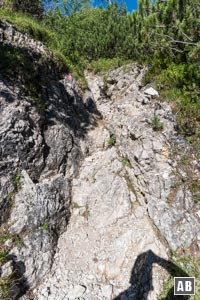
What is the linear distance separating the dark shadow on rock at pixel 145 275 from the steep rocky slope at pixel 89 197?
0.06ft

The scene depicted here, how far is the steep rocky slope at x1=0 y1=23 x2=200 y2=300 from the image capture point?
401cm

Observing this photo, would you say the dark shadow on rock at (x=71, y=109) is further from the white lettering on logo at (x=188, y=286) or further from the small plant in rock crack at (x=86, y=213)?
the white lettering on logo at (x=188, y=286)

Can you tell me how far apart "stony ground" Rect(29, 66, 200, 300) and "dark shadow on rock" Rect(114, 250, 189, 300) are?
0.05ft

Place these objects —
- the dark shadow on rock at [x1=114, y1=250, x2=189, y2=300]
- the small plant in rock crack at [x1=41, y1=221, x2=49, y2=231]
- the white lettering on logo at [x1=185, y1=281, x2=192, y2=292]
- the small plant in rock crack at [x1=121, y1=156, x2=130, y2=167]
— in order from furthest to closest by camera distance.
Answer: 1. the small plant in rock crack at [x1=121, y1=156, x2=130, y2=167]
2. the small plant in rock crack at [x1=41, y1=221, x2=49, y2=231]
3. the dark shadow on rock at [x1=114, y1=250, x2=189, y2=300]
4. the white lettering on logo at [x1=185, y1=281, x2=192, y2=292]

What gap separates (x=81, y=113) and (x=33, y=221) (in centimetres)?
397

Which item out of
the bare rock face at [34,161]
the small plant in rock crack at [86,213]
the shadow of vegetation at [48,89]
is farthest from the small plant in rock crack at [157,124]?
the small plant in rock crack at [86,213]

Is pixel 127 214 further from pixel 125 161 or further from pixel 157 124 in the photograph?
pixel 157 124

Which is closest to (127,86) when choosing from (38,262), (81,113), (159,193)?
(81,113)

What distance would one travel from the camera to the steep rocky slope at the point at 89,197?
401 cm

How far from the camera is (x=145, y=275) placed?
A: 12.8 ft

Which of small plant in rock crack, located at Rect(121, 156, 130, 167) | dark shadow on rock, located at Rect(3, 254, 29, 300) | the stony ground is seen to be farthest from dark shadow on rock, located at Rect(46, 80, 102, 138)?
dark shadow on rock, located at Rect(3, 254, 29, 300)

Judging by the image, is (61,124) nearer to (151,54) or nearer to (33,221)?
(33,221)

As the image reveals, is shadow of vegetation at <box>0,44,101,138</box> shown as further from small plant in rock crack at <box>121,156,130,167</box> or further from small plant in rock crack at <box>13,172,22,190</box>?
small plant in rock crack at <box>13,172,22,190</box>

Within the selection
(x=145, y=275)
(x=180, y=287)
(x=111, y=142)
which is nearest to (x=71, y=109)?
(x=111, y=142)
